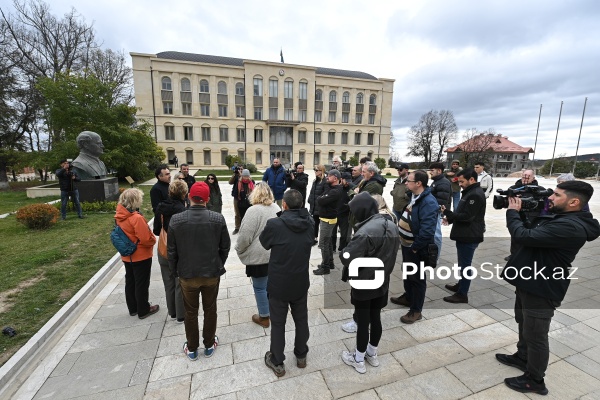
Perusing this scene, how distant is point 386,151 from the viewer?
50969 millimetres

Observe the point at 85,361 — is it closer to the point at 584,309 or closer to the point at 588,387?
the point at 588,387

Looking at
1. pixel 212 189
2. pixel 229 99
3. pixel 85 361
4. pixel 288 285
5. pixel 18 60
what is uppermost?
pixel 229 99

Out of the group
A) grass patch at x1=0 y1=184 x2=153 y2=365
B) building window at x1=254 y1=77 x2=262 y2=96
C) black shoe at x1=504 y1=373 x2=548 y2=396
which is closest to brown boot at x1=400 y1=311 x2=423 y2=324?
black shoe at x1=504 y1=373 x2=548 y2=396

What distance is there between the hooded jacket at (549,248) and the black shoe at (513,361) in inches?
36.4

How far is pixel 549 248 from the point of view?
2.26 m

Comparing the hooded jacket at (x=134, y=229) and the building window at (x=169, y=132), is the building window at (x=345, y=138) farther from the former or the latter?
the hooded jacket at (x=134, y=229)

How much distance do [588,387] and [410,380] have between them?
5.20 feet

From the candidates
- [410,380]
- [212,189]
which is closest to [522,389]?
[410,380]

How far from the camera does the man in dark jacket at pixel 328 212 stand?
4715 millimetres

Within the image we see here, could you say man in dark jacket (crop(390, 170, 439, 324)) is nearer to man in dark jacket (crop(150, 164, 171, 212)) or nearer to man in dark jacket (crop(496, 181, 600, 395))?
man in dark jacket (crop(496, 181, 600, 395))

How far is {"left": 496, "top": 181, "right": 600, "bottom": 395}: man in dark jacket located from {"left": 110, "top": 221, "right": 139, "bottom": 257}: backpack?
407 centimetres

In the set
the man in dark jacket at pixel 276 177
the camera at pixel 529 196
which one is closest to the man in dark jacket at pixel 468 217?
the camera at pixel 529 196

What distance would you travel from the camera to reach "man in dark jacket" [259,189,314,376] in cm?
251

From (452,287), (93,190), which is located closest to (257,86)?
(93,190)
